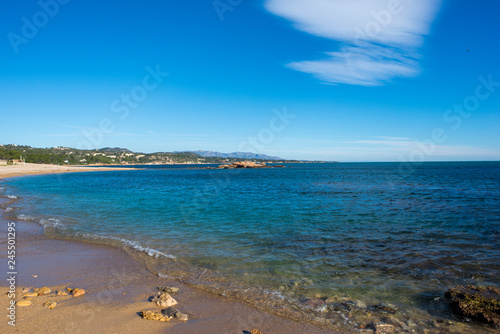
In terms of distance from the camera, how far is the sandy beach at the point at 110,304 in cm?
553

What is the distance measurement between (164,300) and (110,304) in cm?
120

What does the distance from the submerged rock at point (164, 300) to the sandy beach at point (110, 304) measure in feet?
0.44

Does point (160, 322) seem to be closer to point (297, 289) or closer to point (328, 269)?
point (297, 289)

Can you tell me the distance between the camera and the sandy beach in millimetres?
5525

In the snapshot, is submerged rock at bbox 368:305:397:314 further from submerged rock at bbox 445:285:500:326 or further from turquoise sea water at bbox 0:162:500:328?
submerged rock at bbox 445:285:500:326

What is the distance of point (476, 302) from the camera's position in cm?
632

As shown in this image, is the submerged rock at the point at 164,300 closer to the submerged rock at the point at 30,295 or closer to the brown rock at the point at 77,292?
the brown rock at the point at 77,292

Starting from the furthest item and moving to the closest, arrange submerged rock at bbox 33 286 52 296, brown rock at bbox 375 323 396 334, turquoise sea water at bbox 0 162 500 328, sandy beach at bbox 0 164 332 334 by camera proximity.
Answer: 1. turquoise sea water at bbox 0 162 500 328
2. submerged rock at bbox 33 286 52 296
3. brown rock at bbox 375 323 396 334
4. sandy beach at bbox 0 164 332 334

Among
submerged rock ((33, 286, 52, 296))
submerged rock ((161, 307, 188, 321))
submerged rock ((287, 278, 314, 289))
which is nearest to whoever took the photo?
submerged rock ((161, 307, 188, 321))

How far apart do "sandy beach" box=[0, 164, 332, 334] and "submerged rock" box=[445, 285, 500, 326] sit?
3.21m

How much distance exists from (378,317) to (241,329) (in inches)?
119

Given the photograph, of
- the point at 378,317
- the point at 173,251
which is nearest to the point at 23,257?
the point at 173,251

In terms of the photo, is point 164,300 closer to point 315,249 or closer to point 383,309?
point 383,309

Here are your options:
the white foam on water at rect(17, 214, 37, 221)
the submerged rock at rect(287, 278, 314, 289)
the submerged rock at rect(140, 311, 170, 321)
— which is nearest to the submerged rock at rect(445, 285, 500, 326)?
the submerged rock at rect(287, 278, 314, 289)
